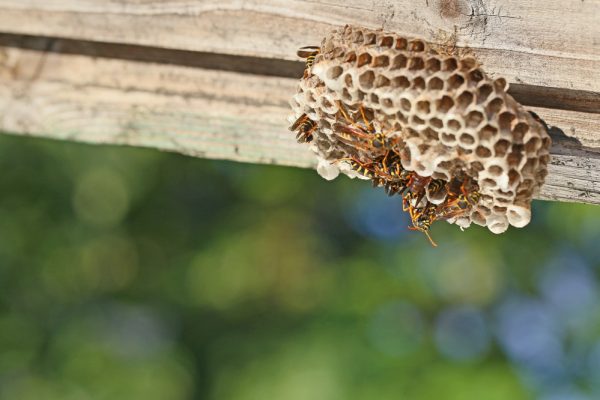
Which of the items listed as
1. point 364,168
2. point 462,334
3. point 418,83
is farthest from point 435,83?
point 462,334

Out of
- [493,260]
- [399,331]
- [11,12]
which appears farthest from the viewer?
[493,260]

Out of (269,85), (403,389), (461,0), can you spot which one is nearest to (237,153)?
(269,85)

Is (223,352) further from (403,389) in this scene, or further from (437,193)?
(437,193)

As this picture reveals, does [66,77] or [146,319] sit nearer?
[66,77]

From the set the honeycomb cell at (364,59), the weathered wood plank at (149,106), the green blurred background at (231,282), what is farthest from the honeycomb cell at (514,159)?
the green blurred background at (231,282)

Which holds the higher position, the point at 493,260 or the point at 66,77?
the point at 493,260

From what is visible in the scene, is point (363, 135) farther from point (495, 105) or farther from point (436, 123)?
point (495, 105)
